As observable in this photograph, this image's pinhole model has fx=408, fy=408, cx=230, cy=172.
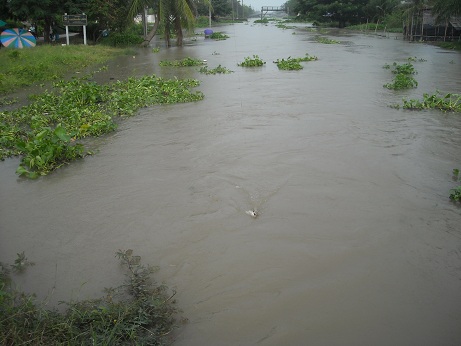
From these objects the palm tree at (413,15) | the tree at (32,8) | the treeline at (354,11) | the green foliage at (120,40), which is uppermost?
the treeline at (354,11)

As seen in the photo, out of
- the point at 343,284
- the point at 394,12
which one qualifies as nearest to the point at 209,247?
the point at 343,284

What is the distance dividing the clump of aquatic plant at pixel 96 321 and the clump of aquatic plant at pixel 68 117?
340 centimetres

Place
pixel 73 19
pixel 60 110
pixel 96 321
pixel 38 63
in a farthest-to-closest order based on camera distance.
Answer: pixel 73 19 < pixel 38 63 < pixel 60 110 < pixel 96 321

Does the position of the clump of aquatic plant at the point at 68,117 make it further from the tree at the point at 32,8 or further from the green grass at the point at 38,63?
the tree at the point at 32,8

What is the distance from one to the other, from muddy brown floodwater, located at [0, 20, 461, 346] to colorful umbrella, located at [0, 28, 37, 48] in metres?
12.9

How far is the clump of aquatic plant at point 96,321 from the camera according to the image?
277cm

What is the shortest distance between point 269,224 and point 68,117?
19.5ft

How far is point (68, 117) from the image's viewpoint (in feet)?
28.5

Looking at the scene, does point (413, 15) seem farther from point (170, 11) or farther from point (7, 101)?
point (7, 101)

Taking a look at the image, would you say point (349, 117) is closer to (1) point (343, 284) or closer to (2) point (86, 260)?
(1) point (343, 284)

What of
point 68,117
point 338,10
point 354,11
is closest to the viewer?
point 68,117

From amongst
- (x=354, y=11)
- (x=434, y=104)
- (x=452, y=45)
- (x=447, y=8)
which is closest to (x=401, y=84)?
(x=434, y=104)

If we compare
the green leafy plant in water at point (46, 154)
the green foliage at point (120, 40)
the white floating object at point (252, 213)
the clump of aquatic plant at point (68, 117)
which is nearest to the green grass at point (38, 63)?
the clump of aquatic plant at point (68, 117)

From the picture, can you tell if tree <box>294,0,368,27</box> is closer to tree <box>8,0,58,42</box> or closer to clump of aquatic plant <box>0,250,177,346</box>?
tree <box>8,0,58,42</box>
